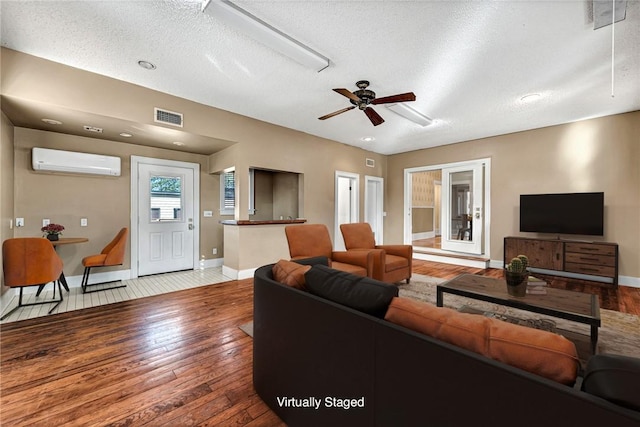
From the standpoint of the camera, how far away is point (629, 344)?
2307 mm

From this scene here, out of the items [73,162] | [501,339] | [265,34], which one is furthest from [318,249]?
[73,162]

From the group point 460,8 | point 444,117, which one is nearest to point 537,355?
point 460,8

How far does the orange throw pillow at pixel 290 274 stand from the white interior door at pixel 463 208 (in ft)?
17.7

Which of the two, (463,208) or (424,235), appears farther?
(424,235)

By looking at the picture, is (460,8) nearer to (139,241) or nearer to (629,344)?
(629,344)

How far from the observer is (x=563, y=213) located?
4527 mm

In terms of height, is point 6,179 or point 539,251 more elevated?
point 6,179

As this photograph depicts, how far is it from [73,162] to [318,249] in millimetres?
3740

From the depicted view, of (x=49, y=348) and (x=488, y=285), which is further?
(x=488, y=285)

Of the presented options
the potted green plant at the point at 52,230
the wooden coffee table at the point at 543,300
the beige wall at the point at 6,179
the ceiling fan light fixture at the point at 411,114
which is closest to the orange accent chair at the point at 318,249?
the wooden coffee table at the point at 543,300

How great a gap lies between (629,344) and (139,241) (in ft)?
20.5

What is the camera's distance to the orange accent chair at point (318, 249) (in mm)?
3309

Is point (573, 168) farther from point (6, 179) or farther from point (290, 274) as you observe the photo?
point (6, 179)

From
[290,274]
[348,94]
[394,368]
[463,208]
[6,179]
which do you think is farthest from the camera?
[463,208]
